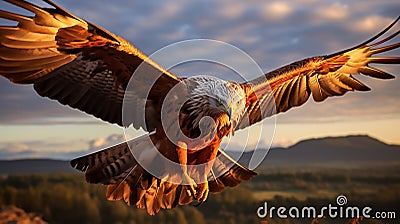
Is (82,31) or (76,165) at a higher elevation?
(82,31)

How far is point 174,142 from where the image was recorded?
2.21 metres

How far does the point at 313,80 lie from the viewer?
2.67 m

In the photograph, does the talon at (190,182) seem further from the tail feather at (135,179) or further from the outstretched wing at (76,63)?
the outstretched wing at (76,63)

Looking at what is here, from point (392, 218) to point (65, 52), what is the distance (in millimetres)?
3131

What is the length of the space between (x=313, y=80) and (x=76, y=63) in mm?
1355

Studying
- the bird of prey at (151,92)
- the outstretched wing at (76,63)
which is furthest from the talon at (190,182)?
the outstretched wing at (76,63)

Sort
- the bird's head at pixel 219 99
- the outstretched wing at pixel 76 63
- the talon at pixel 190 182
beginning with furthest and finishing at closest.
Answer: the talon at pixel 190 182 < the bird's head at pixel 219 99 < the outstretched wing at pixel 76 63

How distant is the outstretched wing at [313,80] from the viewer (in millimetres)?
2412

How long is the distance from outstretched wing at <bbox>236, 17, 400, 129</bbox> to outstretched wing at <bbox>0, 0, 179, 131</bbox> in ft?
1.81

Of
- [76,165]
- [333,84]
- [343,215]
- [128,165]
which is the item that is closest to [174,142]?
[128,165]

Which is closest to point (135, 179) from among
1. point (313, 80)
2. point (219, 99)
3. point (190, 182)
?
point (190, 182)

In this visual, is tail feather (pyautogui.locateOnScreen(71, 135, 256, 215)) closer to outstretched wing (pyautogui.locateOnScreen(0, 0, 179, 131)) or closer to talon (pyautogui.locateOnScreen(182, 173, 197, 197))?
talon (pyautogui.locateOnScreen(182, 173, 197, 197))

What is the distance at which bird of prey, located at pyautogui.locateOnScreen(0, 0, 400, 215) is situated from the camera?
6.17 ft

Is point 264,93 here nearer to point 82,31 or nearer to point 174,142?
point 174,142
